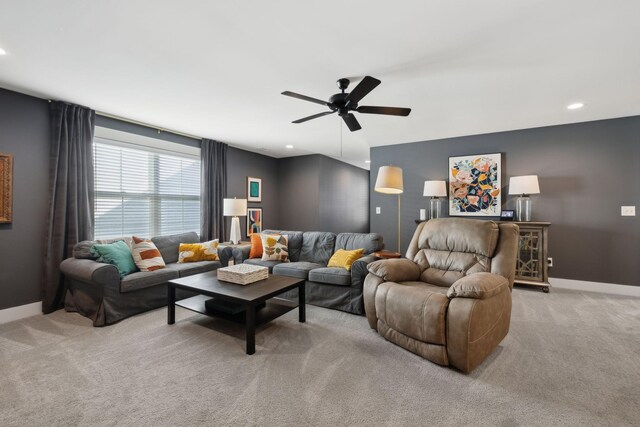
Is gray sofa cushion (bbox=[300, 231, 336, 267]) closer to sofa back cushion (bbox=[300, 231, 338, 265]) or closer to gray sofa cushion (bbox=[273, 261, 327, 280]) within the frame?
sofa back cushion (bbox=[300, 231, 338, 265])

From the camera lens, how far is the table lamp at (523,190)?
408 cm

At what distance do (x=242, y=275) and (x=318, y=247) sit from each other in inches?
56.0

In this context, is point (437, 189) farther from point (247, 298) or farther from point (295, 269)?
point (247, 298)

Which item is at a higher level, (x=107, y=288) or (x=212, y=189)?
(x=212, y=189)

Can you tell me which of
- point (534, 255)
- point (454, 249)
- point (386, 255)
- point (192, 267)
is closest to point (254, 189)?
point (192, 267)


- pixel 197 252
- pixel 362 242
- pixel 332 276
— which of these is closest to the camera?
pixel 332 276

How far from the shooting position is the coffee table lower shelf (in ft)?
8.42

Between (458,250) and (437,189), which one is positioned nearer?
(458,250)

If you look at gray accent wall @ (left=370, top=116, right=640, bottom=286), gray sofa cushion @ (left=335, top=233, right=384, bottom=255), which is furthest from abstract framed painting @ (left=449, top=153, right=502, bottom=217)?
gray sofa cushion @ (left=335, top=233, right=384, bottom=255)

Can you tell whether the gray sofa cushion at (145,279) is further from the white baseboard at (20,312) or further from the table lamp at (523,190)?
the table lamp at (523,190)

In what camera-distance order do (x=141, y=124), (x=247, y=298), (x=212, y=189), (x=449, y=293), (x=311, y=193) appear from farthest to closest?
(x=311, y=193)
(x=212, y=189)
(x=141, y=124)
(x=247, y=298)
(x=449, y=293)

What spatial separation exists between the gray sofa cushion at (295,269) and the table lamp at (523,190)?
9.98 feet

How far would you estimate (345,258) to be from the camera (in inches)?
135

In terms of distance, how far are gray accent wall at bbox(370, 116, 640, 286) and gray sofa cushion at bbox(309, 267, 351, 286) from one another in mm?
3103
